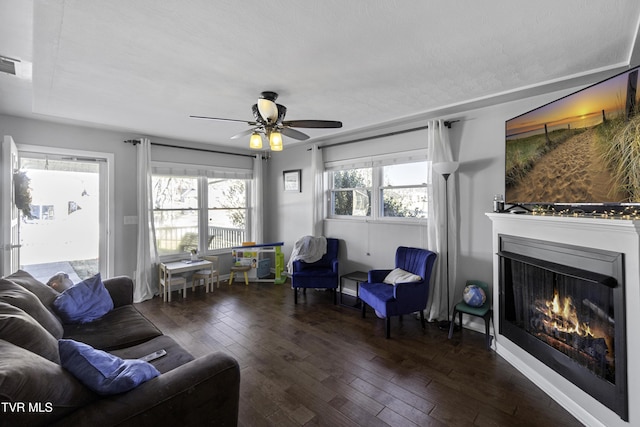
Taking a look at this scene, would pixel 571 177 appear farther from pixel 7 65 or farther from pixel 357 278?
pixel 7 65

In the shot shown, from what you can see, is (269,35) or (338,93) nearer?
(269,35)

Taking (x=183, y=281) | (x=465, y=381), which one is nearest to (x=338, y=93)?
(x=465, y=381)

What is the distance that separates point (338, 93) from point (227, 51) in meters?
1.14

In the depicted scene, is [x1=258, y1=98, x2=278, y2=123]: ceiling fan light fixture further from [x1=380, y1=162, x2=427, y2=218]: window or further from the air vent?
[x1=380, y1=162, x2=427, y2=218]: window

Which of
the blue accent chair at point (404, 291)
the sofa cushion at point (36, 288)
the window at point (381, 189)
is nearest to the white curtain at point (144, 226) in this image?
the sofa cushion at point (36, 288)

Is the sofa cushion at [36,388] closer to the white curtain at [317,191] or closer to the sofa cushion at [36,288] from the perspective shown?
the sofa cushion at [36,288]

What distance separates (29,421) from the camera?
0.99 m

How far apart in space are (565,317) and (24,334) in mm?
3347

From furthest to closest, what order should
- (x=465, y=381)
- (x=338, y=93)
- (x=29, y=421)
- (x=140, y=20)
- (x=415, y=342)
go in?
(x=415, y=342), (x=338, y=93), (x=465, y=381), (x=140, y=20), (x=29, y=421)

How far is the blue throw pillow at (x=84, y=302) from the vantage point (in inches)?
89.3

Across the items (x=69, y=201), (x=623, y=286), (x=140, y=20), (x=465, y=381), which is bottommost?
(x=465, y=381)

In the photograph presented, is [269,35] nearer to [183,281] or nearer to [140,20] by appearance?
[140,20]

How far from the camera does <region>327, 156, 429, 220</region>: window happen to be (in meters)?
3.84

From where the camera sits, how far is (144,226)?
14.2 feet
